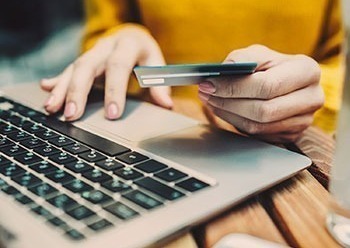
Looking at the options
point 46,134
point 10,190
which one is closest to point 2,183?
point 10,190

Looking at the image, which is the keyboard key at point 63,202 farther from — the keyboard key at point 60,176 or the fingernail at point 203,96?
the fingernail at point 203,96

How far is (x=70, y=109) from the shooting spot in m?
0.52

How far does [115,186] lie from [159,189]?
0.03 metres

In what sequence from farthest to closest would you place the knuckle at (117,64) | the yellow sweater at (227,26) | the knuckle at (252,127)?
the yellow sweater at (227,26), the knuckle at (117,64), the knuckle at (252,127)

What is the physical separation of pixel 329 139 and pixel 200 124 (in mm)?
133

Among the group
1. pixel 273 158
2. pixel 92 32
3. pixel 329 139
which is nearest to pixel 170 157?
pixel 273 158

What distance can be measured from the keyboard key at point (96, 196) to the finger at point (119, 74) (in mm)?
189

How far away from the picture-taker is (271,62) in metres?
0.50

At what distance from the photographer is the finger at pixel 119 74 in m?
0.53

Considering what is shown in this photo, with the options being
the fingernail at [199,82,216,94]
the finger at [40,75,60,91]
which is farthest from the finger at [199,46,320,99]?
the finger at [40,75,60,91]

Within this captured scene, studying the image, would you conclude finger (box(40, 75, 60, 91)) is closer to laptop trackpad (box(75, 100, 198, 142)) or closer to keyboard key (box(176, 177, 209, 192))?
laptop trackpad (box(75, 100, 198, 142))

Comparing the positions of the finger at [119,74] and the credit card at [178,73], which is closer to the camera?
the credit card at [178,73]

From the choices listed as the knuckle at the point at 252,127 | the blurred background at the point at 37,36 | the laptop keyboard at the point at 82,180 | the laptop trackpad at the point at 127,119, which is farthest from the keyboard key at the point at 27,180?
the blurred background at the point at 37,36

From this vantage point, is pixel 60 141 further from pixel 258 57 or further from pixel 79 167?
pixel 258 57
